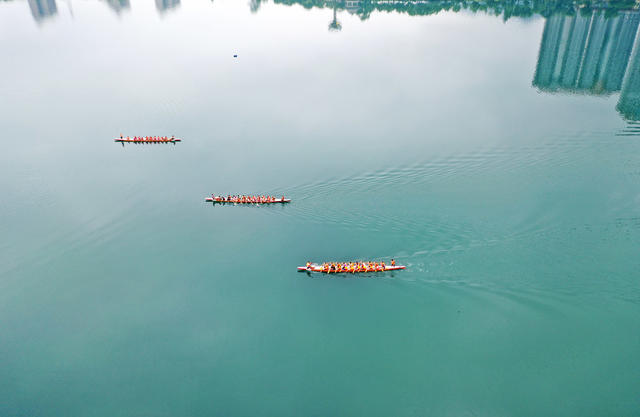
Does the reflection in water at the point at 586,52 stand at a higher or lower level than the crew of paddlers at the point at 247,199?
higher

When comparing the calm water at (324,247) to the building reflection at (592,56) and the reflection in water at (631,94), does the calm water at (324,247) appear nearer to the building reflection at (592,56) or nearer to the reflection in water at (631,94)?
the reflection in water at (631,94)

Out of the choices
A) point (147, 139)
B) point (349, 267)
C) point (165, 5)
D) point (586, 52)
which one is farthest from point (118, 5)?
point (349, 267)

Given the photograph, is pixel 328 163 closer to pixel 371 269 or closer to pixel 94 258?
pixel 371 269

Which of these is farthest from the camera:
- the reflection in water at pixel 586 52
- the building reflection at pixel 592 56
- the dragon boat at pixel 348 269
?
the reflection in water at pixel 586 52

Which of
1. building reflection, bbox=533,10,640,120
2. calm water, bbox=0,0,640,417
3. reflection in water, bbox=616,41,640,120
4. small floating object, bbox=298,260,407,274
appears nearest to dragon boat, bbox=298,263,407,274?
small floating object, bbox=298,260,407,274

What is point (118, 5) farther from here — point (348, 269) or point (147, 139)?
point (348, 269)

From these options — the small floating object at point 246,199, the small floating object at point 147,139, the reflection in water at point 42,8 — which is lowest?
the small floating object at point 246,199

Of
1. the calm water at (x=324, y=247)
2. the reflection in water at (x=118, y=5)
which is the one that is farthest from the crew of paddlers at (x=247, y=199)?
the reflection in water at (x=118, y=5)
